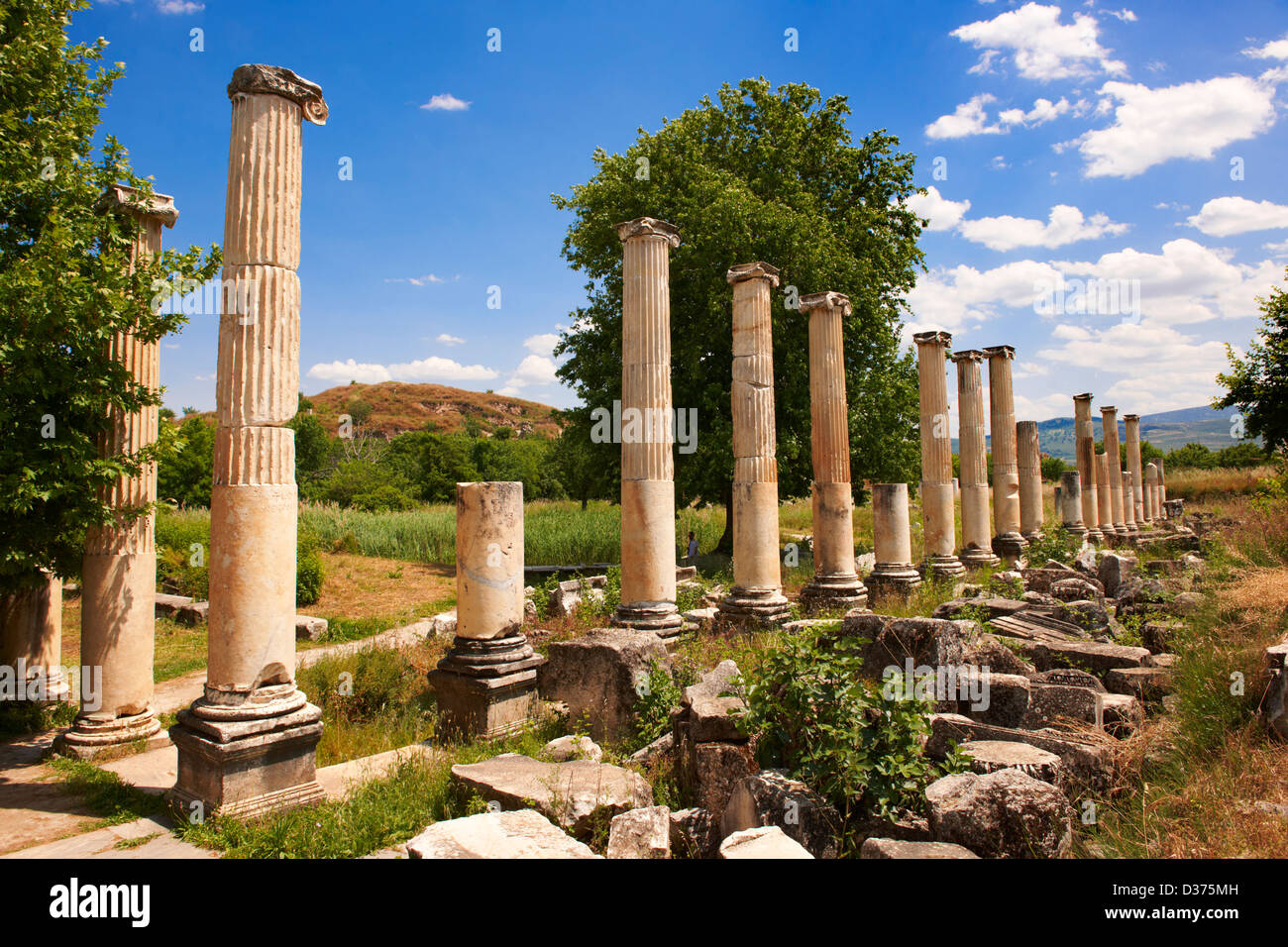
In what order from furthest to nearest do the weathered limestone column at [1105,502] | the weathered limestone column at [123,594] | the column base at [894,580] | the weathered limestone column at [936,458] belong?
the weathered limestone column at [1105,502]
the weathered limestone column at [936,458]
the column base at [894,580]
the weathered limestone column at [123,594]

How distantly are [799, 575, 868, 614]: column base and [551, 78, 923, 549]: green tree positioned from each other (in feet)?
22.8

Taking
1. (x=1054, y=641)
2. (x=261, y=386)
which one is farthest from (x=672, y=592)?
(x=261, y=386)

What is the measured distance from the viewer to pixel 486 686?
7.55m

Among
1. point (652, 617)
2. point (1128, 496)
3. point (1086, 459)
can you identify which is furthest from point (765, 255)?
point (1128, 496)

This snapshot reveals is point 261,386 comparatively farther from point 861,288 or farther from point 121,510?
point 861,288

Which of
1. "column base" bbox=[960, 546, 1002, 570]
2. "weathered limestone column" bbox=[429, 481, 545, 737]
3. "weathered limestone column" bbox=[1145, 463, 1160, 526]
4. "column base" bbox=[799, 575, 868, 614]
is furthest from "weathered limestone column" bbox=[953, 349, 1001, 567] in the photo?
"weathered limestone column" bbox=[1145, 463, 1160, 526]

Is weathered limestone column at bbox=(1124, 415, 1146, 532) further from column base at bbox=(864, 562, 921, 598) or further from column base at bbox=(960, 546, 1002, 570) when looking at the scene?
column base at bbox=(864, 562, 921, 598)

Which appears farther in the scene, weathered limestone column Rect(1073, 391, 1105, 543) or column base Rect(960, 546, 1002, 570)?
weathered limestone column Rect(1073, 391, 1105, 543)

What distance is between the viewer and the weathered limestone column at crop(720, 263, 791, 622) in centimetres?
1132

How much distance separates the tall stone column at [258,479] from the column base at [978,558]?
15.5 m

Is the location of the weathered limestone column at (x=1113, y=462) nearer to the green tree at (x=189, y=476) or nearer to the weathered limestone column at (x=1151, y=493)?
the weathered limestone column at (x=1151, y=493)

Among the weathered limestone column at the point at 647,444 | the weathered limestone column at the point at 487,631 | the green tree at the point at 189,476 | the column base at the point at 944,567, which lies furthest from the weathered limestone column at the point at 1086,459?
the green tree at the point at 189,476

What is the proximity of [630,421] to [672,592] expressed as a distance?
240 cm

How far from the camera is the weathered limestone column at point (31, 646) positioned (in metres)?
9.27
